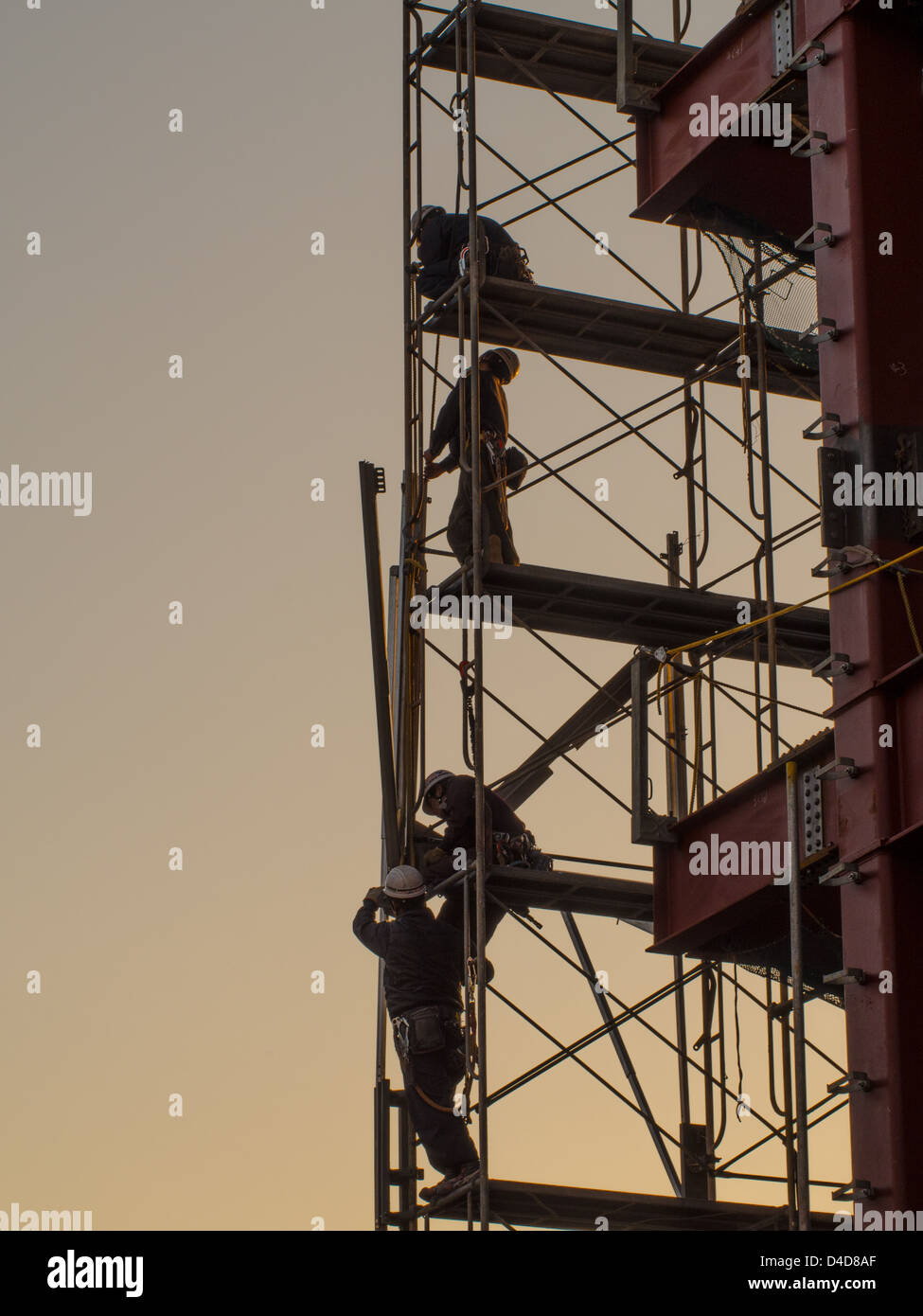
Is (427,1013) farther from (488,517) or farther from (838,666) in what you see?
(838,666)

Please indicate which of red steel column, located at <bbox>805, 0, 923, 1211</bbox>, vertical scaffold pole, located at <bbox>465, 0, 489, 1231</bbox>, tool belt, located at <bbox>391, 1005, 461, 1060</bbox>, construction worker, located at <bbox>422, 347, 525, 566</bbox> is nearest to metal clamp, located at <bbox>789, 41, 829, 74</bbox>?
red steel column, located at <bbox>805, 0, 923, 1211</bbox>

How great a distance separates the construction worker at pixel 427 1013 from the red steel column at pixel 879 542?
4.95 meters

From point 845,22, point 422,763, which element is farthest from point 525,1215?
point 845,22

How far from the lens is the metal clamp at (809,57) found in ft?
54.5

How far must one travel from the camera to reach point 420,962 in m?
19.3

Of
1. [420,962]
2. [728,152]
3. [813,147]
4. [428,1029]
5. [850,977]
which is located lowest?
[850,977]

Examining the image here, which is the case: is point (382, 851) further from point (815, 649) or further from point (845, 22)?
point (845, 22)

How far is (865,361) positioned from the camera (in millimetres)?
15828

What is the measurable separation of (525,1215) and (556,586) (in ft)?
16.8

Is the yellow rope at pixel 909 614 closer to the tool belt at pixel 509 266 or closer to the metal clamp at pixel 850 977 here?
the metal clamp at pixel 850 977

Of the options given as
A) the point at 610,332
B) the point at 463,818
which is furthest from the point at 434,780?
the point at 610,332

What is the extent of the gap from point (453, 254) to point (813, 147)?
18.6 feet

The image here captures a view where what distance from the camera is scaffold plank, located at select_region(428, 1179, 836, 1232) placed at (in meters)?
19.0

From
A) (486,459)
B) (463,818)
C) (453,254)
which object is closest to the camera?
(463,818)
